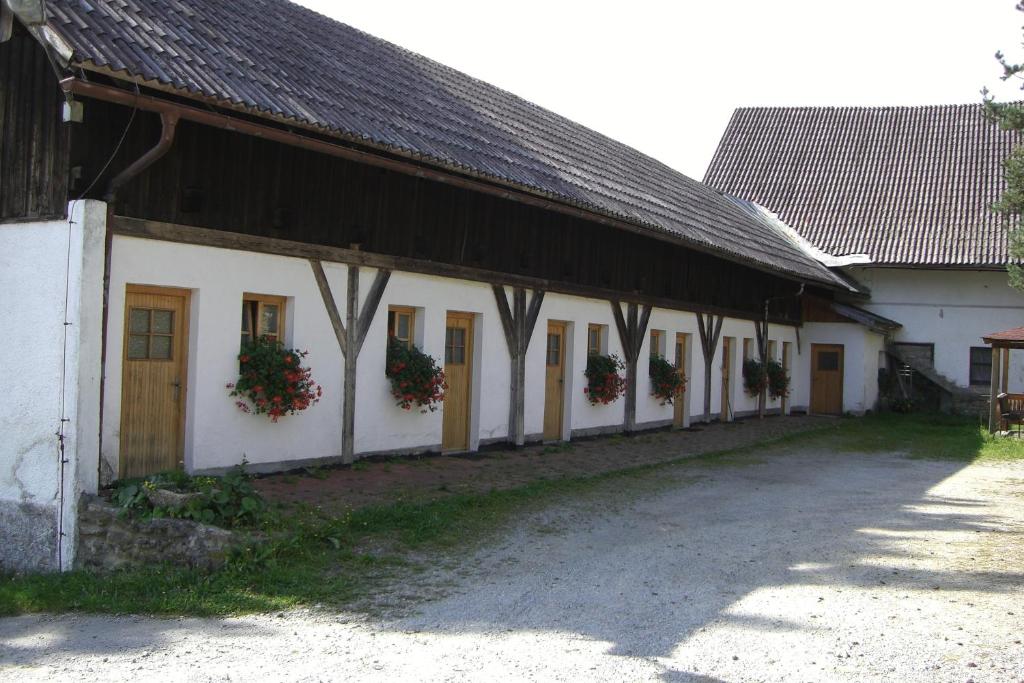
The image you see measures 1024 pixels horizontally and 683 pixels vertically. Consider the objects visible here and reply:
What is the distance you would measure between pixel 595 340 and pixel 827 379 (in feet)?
40.5

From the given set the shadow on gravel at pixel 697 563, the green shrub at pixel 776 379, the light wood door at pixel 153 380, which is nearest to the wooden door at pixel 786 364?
the green shrub at pixel 776 379

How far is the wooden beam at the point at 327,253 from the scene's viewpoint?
348 inches

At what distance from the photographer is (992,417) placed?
21391 mm

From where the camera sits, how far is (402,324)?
12.4 m

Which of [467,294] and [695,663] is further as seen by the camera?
[467,294]

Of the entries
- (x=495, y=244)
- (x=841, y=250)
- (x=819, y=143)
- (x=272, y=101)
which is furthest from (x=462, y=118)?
(x=819, y=143)

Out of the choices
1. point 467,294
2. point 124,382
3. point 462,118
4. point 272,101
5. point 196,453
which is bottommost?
point 196,453

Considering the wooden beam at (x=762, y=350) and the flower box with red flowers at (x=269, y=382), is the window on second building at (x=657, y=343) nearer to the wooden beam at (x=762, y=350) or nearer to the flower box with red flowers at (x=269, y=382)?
the wooden beam at (x=762, y=350)

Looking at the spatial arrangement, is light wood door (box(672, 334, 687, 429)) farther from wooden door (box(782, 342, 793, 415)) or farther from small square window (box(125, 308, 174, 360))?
small square window (box(125, 308, 174, 360))

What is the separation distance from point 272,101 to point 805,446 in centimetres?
1258

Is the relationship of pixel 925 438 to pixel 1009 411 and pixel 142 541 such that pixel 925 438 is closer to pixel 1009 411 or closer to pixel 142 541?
pixel 1009 411

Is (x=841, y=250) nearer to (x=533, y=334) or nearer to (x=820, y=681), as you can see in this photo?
(x=533, y=334)

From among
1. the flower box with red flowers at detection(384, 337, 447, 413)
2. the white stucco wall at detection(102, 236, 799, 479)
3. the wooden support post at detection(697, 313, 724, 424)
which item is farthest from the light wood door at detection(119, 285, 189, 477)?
the wooden support post at detection(697, 313, 724, 424)

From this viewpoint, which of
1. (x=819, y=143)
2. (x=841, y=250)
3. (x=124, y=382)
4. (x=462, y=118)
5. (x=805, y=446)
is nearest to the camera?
(x=124, y=382)
